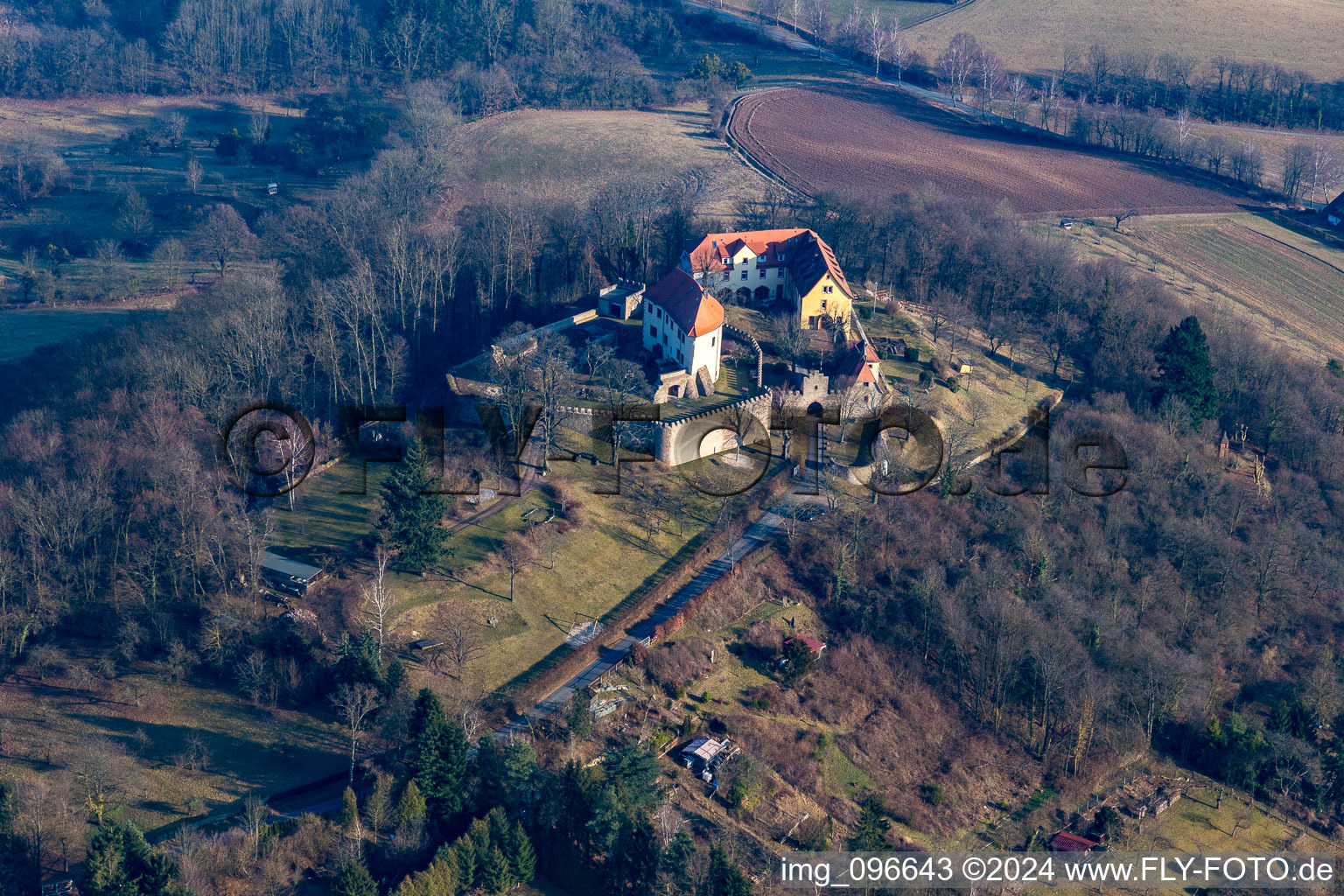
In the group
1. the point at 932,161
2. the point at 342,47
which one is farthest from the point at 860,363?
the point at 342,47

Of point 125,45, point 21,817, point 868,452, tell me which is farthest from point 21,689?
point 125,45

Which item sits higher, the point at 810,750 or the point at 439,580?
the point at 439,580

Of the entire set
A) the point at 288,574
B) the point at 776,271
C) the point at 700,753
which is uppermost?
the point at 776,271

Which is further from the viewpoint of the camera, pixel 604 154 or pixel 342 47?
pixel 342 47

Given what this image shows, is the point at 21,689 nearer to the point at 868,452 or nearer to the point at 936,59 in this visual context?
the point at 868,452

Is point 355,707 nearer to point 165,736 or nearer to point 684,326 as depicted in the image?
point 165,736

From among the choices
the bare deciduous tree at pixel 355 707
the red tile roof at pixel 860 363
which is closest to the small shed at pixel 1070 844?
the red tile roof at pixel 860 363

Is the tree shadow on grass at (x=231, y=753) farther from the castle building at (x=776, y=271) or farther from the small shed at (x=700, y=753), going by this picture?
the castle building at (x=776, y=271)

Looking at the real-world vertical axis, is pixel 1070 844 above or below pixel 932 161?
below
